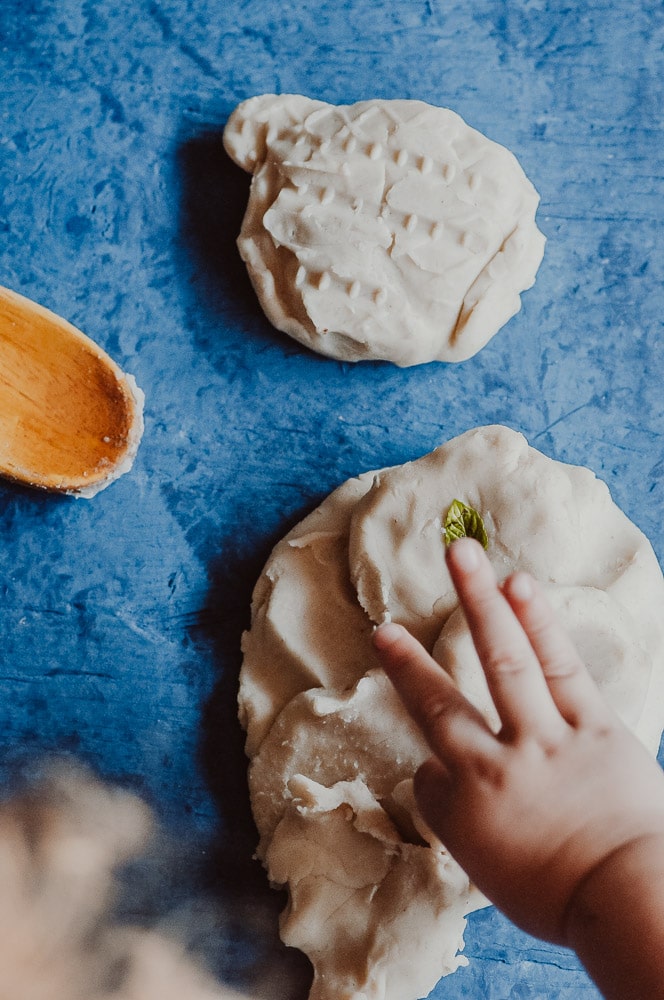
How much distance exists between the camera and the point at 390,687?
0.82 metres

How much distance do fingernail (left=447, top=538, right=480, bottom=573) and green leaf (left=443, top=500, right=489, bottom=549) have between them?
0.76 ft

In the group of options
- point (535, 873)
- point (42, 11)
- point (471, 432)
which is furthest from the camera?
point (42, 11)

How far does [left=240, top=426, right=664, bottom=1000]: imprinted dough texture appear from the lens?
786 mm

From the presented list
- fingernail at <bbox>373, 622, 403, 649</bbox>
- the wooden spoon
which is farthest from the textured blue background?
fingernail at <bbox>373, 622, 403, 649</bbox>

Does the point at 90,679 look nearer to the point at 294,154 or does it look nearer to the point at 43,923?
the point at 43,923

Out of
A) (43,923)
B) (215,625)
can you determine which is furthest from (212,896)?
(215,625)

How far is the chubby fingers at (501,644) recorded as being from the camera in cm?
59

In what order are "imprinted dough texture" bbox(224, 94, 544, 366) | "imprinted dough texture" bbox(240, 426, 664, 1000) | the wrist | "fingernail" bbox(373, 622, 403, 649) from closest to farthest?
the wrist, "fingernail" bbox(373, 622, 403, 649), "imprinted dough texture" bbox(240, 426, 664, 1000), "imprinted dough texture" bbox(224, 94, 544, 366)

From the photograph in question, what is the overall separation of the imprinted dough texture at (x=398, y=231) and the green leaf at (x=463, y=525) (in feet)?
0.62

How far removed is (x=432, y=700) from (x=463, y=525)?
9.4 inches

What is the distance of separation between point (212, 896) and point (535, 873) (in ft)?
1.44

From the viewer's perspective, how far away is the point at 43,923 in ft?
2.96

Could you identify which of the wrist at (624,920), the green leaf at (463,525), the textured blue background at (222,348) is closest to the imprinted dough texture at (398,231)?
the textured blue background at (222,348)

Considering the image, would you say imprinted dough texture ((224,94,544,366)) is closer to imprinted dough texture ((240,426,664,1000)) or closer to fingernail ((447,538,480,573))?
imprinted dough texture ((240,426,664,1000))
